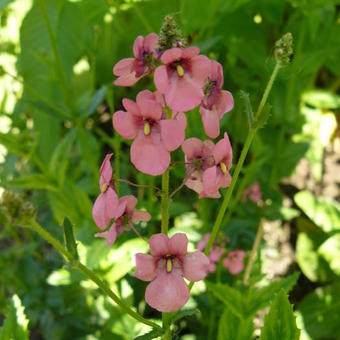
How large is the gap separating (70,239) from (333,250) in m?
0.72

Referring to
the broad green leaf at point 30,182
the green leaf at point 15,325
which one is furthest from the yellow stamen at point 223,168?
the broad green leaf at point 30,182

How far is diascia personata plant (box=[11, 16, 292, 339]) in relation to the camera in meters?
0.49

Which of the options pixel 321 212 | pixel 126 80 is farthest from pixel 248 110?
pixel 321 212

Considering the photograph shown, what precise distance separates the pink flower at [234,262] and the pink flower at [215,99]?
548 mm

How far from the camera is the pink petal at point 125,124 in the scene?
51 cm

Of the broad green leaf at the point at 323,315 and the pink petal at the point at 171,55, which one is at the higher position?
the pink petal at the point at 171,55

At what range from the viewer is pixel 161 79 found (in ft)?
1.60

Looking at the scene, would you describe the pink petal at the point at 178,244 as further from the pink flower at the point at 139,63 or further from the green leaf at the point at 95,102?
the green leaf at the point at 95,102

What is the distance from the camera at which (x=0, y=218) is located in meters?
0.61

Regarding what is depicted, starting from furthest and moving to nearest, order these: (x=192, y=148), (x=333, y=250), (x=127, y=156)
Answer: (x=127, y=156), (x=333, y=250), (x=192, y=148)

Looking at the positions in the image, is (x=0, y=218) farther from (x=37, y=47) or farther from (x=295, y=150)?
(x=295, y=150)

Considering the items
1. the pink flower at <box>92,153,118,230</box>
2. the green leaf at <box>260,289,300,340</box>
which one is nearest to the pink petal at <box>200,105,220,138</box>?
the pink flower at <box>92,153,118,230</box>

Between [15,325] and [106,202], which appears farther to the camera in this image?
[15,325]

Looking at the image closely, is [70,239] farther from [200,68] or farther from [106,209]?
[200,68]
